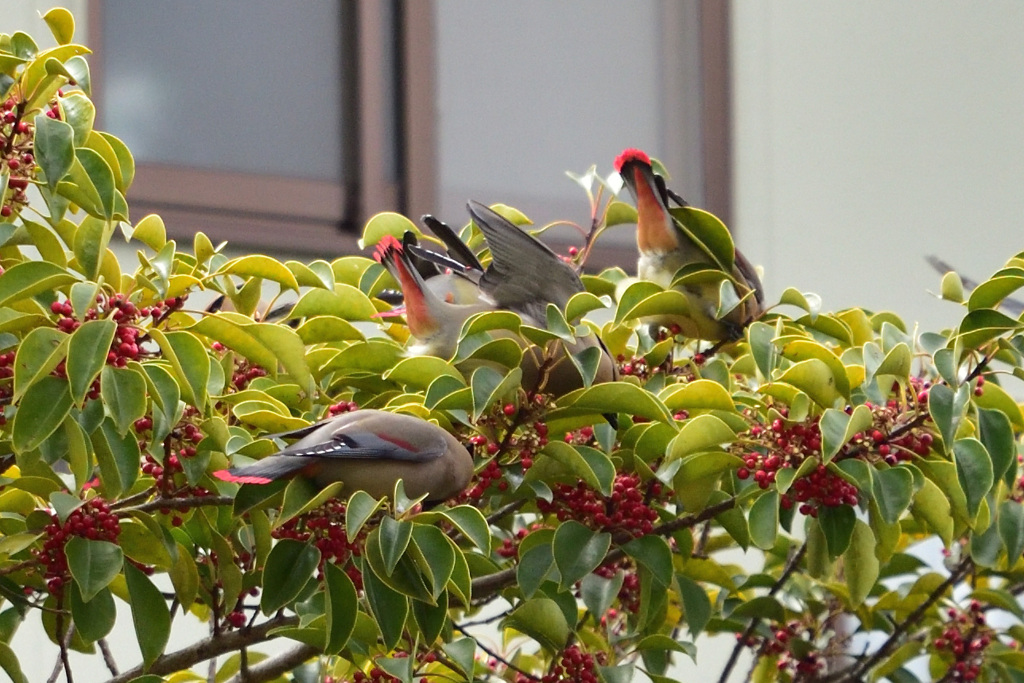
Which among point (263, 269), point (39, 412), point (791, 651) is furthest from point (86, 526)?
point (791, 651)

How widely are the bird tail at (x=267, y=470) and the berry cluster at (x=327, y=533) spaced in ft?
0.39

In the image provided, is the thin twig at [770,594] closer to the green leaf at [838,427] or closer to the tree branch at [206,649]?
the green leaf at [838,427]

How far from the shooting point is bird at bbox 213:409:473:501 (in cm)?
110

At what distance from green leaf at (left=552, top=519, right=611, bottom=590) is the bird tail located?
31 cm

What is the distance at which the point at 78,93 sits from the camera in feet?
3.88

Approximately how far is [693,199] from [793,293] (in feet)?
6.96

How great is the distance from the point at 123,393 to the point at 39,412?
68mm

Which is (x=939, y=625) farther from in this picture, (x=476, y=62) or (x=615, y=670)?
(x=476, y=62)

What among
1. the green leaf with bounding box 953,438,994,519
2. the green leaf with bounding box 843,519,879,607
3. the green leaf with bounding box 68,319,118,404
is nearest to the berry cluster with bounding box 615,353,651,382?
the green leaf with bounding box 843,519,879,607

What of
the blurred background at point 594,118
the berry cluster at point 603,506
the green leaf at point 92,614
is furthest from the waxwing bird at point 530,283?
the blurred background at point 594,118

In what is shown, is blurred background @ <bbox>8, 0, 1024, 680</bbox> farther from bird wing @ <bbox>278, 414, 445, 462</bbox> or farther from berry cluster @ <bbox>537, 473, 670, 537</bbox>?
bird wing @ <bbox>278, 414, 445, 462</bbox>

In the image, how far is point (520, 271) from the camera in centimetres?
128

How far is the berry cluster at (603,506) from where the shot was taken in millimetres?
1359

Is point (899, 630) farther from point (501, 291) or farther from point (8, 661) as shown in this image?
point (8, 661)
